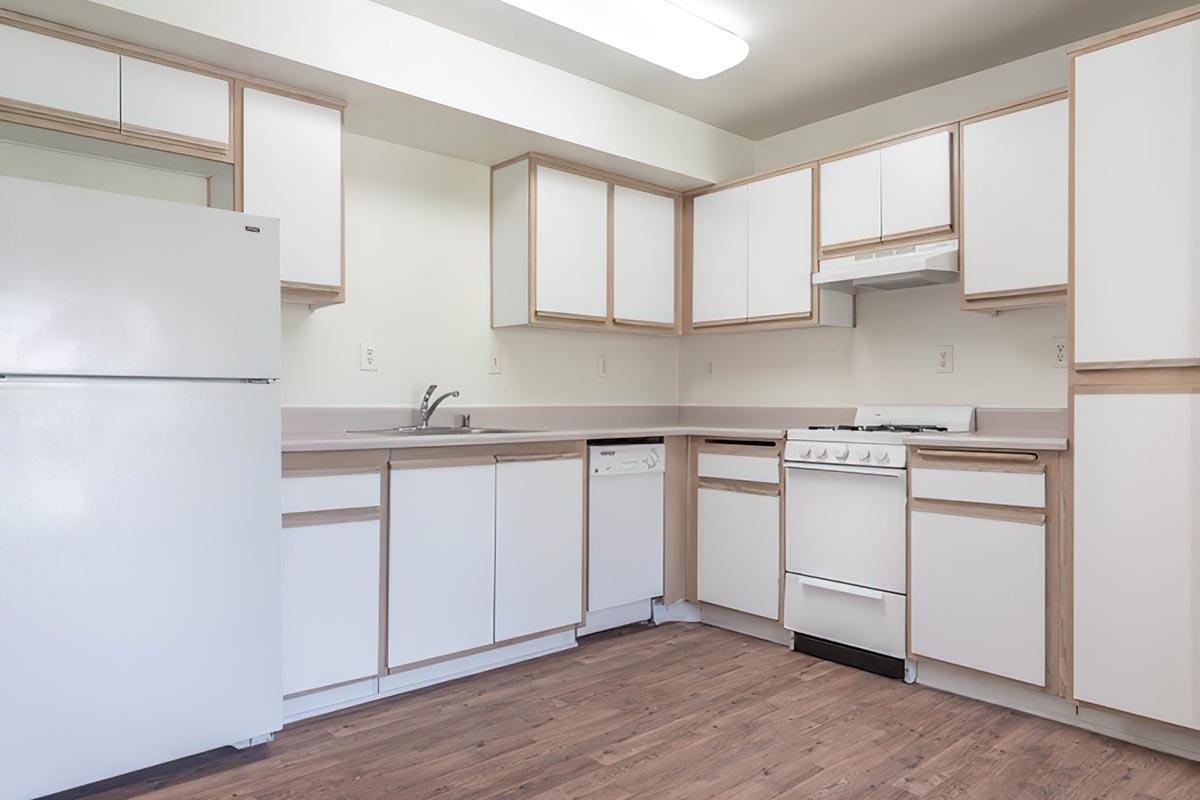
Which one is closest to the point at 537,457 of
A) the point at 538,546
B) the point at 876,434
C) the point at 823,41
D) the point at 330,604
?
the point at 538,546

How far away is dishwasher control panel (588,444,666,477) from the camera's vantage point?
3.34 metres

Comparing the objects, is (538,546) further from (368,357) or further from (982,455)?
(982,455)

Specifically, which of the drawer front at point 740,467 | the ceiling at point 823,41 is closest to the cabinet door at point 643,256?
the ceiling at point 823,41

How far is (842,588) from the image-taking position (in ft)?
10.00

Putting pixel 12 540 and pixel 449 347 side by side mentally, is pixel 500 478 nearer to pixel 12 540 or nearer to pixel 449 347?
pixel 449 347

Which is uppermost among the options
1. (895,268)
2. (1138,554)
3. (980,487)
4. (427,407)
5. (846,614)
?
(895,268)

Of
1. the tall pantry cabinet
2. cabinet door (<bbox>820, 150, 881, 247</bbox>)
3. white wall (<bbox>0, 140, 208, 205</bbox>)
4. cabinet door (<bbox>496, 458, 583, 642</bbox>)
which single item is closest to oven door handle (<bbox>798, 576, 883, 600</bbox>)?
the tall pantry cabinet

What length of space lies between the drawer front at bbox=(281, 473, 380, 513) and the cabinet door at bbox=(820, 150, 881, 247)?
2163 millimetres

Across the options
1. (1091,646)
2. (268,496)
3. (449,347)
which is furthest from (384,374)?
(1091,646)

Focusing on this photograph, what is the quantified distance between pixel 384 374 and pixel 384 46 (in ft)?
4.11

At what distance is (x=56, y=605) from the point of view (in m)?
1.91

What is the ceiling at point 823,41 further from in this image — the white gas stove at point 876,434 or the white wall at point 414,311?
the white gas stove at point 876,434

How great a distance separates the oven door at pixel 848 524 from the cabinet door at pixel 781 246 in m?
0.80

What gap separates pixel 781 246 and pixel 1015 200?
1.03m
